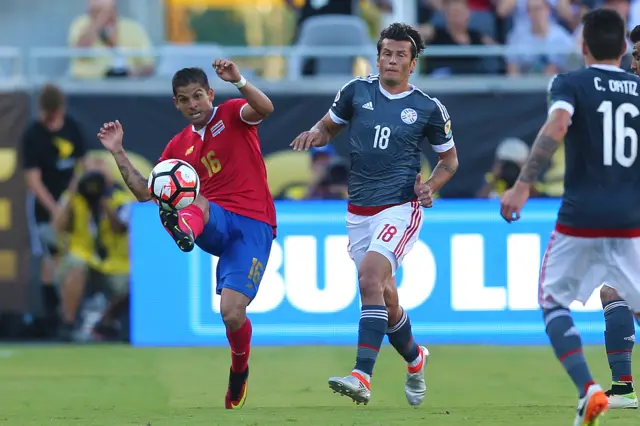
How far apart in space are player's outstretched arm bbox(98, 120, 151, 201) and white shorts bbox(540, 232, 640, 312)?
304cm

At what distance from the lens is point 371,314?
25.3 feet

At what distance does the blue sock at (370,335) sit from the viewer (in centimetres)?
755

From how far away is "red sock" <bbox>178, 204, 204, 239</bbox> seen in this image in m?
7.79

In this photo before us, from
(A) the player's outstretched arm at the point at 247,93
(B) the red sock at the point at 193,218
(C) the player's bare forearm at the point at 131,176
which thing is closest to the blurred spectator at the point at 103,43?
(C) the player's bare forearm at the point at 131,176

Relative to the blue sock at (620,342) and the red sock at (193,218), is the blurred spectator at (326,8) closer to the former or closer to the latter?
the red sock at (193,218)

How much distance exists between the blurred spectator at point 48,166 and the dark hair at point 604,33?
7.94 m

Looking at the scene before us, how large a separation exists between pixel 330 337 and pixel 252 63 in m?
6.01

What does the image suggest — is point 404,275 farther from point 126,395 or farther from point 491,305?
point 126,395

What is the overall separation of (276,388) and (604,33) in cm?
427

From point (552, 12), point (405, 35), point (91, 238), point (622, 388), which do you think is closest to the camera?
point (622, 388)

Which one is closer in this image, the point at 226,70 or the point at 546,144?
the point at 546,144

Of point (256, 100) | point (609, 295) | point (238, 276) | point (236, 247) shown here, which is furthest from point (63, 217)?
point (609, 295)

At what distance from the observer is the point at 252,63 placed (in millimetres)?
17422

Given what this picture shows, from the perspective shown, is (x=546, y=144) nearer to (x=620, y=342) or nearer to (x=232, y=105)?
(x=620, y=342)
